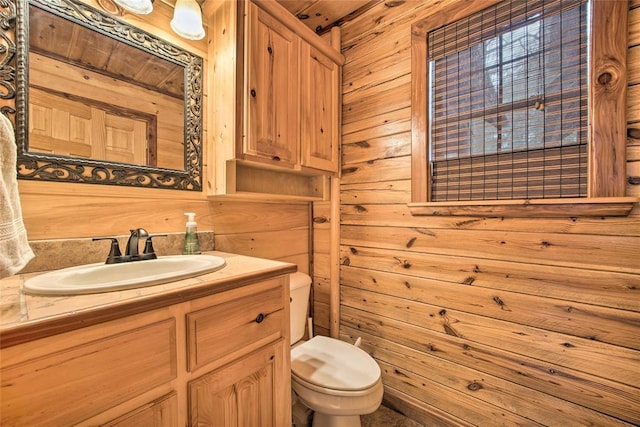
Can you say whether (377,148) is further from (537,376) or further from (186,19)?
(537,376)

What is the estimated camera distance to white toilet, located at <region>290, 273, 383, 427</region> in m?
1.08

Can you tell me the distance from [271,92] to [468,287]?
4.39ft

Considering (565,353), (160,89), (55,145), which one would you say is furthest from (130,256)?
(565,353)

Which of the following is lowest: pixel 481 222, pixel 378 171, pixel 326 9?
pixel 481 222

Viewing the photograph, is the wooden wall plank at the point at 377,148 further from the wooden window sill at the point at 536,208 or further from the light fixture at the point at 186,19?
the light fixture at the point at 186,19

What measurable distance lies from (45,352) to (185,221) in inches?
31.1

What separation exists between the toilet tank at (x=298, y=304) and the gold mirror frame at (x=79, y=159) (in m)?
0.69

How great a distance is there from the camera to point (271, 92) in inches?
51.8

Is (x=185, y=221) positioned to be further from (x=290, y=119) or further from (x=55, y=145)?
(x=290, y=119)

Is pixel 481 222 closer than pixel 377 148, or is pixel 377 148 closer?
pixel 481 222

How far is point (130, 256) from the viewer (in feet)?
3.21

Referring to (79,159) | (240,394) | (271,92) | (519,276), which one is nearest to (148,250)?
(79,159)

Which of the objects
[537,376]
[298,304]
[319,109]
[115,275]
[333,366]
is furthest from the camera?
[319,109]

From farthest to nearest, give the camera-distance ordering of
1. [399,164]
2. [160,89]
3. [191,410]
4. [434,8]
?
1. [399,164]
2. [434,8]
3. [160,89]
4. [191,410]
